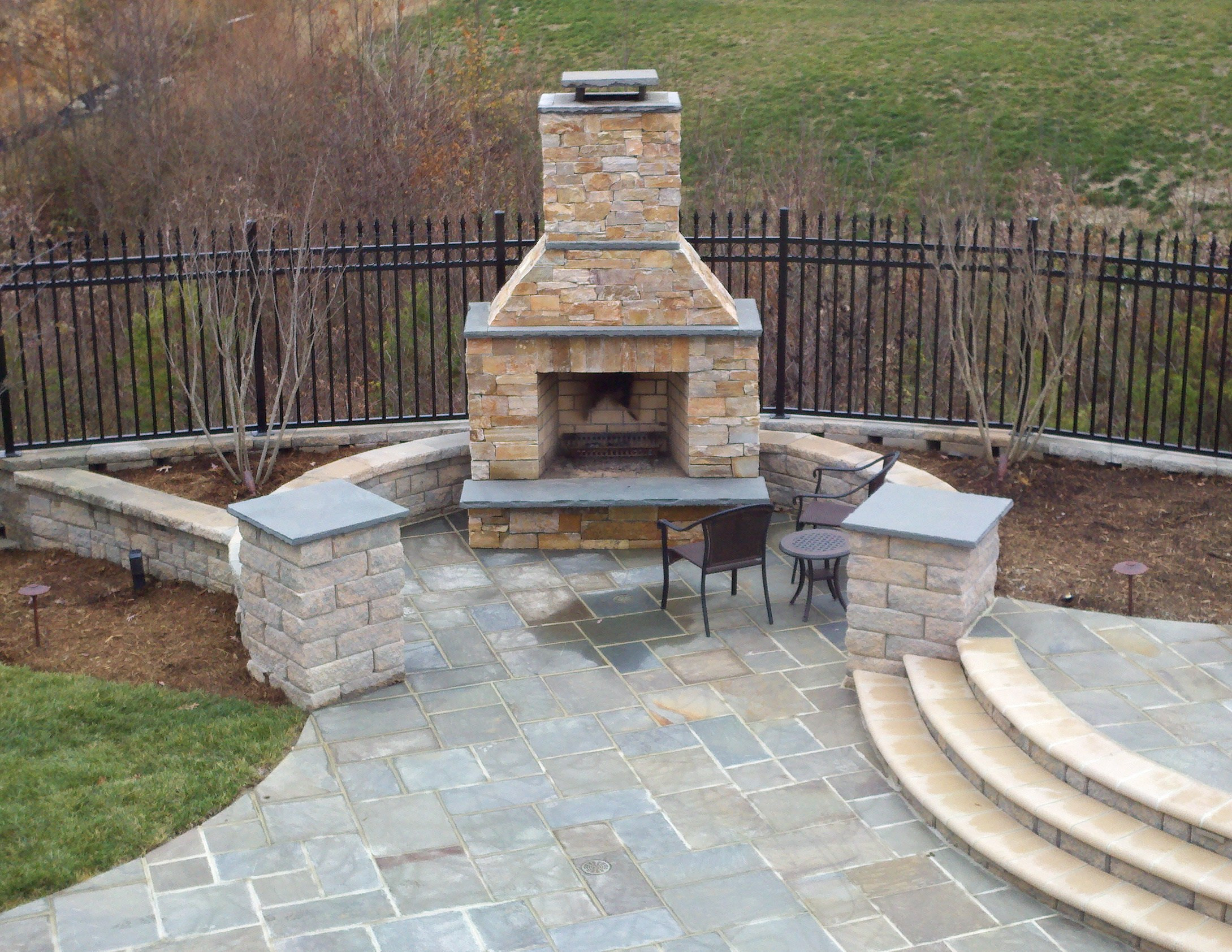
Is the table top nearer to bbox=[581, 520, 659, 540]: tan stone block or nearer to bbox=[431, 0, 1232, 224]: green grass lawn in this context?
bbox=[581, 520, 659, 540]: tan stone block

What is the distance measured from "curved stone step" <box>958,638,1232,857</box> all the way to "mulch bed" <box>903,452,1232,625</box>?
164cm

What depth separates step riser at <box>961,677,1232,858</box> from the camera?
237 inches

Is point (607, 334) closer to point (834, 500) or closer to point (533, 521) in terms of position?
point (533, 521)

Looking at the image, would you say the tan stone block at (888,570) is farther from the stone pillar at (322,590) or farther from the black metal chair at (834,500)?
the stone pillar at (322,590)

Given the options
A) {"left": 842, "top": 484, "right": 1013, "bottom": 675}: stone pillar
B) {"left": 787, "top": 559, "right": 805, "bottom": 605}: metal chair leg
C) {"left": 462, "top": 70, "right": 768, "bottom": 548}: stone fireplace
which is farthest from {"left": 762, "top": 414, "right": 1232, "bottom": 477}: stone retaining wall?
{"left": 842, "top": 484, "right": 1013, "bottom": 675}: stone pillar

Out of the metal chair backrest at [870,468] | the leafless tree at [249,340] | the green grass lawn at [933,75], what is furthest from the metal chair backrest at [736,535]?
the green grass lawn at [933,75]

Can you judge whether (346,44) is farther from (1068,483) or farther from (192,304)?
(1068,483)

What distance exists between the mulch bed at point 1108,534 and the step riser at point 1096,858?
93.2 inches

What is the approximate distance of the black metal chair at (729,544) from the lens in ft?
28.5

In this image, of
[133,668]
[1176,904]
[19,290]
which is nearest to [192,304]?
[19,290]

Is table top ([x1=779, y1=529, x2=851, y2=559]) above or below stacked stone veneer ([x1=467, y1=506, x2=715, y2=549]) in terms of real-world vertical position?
above

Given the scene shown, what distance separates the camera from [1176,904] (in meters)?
5.93

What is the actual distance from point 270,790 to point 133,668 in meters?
1.94

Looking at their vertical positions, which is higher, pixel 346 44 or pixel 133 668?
pixel 346 44
